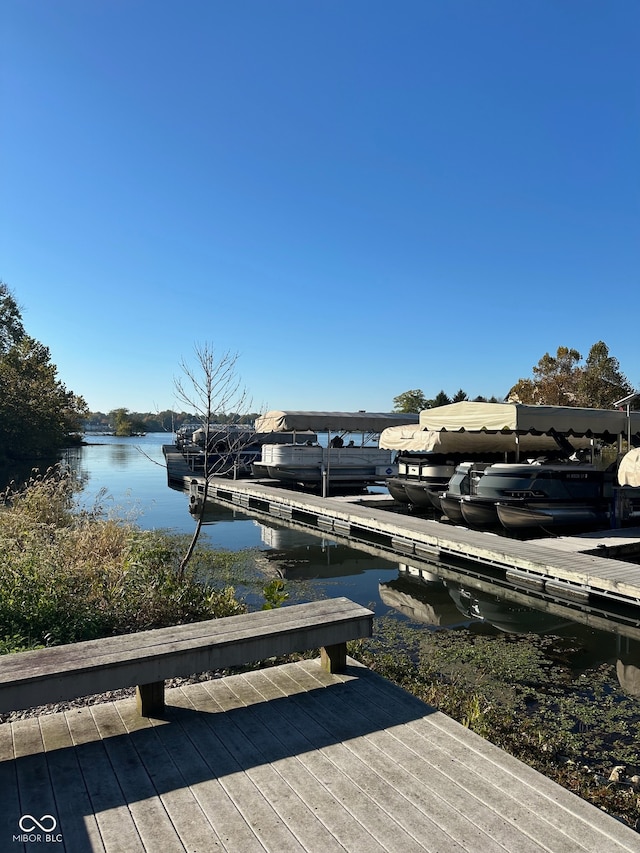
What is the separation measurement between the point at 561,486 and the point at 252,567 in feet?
22.9

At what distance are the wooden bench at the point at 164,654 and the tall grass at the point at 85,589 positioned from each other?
1905mm

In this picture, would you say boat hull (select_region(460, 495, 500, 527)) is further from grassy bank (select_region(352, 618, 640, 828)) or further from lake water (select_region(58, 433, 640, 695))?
grassy bank (select_region(352, 618, 640, 828))

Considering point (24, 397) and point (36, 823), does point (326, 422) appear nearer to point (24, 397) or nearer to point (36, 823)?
point (36, 823)

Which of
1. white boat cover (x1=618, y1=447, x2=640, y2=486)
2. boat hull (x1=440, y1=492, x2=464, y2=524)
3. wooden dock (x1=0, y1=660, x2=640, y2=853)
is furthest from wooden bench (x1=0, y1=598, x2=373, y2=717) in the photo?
boat hull (x1=440, y1=492, x2=464, y2=524)

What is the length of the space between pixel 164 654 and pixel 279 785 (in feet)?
3.31

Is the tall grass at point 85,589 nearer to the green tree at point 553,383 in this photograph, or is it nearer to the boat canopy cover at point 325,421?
the boat canopy cover at point 325,421

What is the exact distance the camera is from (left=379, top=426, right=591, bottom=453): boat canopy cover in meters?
16.6

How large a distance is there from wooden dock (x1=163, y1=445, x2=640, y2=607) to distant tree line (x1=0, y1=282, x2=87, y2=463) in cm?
2729

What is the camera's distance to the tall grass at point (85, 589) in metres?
5.60

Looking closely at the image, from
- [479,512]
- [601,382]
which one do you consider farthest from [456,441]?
[601,382]

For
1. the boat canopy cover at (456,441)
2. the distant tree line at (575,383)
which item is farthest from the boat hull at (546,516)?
the distant tree line at (575,383)

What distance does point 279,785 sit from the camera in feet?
9.68

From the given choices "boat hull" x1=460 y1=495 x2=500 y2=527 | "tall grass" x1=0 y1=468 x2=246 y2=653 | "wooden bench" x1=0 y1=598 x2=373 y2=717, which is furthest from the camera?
"boat hull" x1=460 y1=495 x2=500 y2=527

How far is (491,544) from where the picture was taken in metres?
11.4
